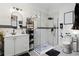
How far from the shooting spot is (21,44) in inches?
58.8

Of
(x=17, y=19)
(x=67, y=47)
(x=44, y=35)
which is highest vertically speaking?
(x=17, y=19)

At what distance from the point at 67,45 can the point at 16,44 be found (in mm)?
967

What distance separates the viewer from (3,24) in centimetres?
140

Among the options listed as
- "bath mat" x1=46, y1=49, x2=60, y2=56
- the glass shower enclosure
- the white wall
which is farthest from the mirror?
"bath mat" x1=46, y1=49, x2=60, y2=56

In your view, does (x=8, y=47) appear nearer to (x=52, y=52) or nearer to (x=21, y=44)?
(x=21, y=44)

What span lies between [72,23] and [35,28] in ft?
2.25

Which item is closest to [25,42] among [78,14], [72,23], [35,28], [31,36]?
[31,36]

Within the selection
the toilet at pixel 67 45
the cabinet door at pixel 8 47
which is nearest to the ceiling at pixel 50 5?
the toilet at pixel 67 45

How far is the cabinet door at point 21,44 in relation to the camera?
57.5 inches

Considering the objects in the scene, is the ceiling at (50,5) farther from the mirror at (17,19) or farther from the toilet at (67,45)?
the toilet at (67,45)

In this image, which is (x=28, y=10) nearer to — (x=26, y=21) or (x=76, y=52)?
(x=26, y=21)

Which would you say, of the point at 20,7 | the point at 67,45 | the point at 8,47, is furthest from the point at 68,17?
the point at 8,47

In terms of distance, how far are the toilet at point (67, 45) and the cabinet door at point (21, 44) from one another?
0.72 m

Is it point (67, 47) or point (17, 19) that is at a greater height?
point (17, 19)
